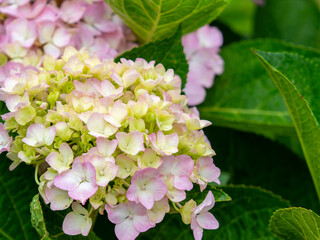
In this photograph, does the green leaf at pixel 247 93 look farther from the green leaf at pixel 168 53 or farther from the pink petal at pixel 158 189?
the pink petal at pixel 158 189

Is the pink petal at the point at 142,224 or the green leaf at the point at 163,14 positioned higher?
the green leaf at the point at 163,14

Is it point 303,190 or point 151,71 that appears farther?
point 303,190

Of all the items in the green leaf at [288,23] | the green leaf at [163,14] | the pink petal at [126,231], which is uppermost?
the green leaf at [163,14]

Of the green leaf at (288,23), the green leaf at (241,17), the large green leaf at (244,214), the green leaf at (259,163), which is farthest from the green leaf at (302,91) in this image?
the green leaf at (241,17)

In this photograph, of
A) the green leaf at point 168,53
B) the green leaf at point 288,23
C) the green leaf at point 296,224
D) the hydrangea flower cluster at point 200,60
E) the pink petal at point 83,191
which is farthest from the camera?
the green leaf at point 288,23

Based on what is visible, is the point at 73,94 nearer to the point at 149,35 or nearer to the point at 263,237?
the point at 149,35

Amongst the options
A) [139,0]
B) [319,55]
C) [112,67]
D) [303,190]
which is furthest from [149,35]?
[303,190]
